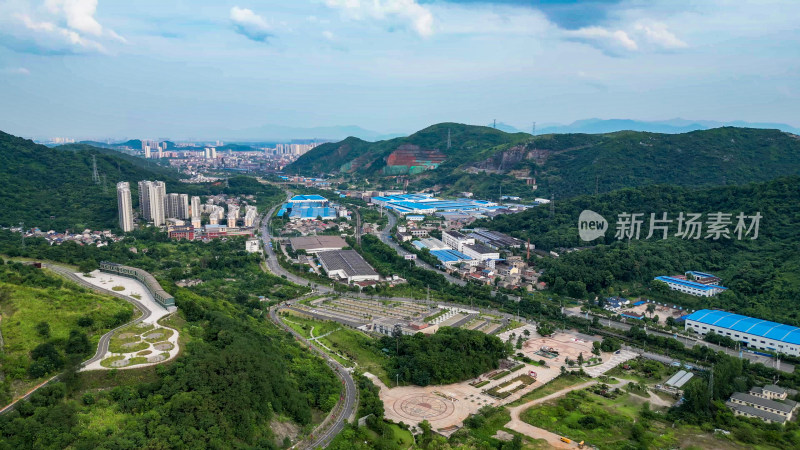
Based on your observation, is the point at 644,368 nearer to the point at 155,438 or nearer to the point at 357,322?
the point at 357,322

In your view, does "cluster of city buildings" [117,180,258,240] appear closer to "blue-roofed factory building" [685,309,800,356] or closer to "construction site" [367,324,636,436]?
"construction site" [367,324,636,436]

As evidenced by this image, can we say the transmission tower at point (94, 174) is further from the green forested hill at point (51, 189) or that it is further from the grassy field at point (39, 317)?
the grassy field at point (39, 317)

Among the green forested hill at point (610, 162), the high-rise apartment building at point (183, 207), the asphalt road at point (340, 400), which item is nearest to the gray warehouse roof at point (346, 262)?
the asphalt road at point (340, 400)

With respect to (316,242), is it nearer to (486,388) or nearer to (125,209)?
(125,209)

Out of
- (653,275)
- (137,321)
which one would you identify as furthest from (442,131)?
(137,321)

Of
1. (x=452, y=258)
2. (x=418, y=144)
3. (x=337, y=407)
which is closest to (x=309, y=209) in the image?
(x=452, y=258)
